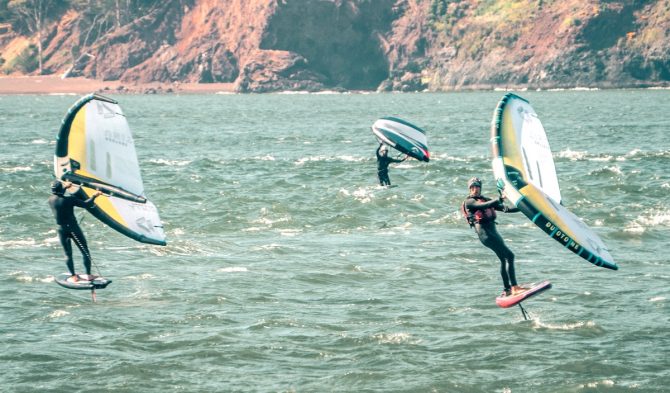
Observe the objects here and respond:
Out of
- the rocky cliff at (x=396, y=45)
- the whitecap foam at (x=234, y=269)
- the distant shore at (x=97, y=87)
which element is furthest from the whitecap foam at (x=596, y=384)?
the distant shore at (x=97, y=87)

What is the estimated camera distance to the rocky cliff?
547 feet

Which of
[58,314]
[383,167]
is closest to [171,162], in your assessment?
[383,167]

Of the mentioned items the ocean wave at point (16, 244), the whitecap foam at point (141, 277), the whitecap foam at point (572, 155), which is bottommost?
the ocean wave at point (16, 244)

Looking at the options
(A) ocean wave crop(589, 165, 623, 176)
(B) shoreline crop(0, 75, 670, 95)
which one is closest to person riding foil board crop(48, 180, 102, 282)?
(A) ocean wave crop(589, 165, 623, 176)

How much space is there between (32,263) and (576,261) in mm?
15436

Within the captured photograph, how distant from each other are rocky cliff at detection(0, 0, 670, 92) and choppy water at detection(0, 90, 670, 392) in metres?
116

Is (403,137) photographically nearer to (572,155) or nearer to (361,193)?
(361,193)

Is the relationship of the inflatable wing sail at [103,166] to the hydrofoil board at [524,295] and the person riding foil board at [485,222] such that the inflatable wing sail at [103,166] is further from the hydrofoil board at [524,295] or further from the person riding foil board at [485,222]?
the hydrofoil board at [524,295]

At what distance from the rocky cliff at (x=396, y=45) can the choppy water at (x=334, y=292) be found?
11573 centimetres

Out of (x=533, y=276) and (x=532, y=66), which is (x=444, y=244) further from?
(x=532, y=66)

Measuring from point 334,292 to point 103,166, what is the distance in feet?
24.0

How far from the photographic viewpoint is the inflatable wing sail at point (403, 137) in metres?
41.3

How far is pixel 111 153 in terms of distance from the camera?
78.7 ft

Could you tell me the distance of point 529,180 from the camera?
20750 mm
